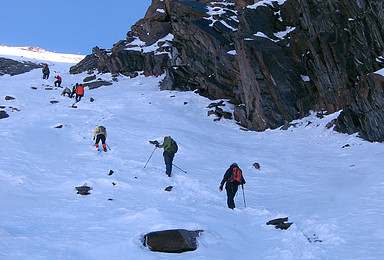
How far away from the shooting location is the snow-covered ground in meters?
7.25

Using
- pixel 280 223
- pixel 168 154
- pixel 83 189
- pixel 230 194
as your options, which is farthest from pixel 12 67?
pixel 280 223

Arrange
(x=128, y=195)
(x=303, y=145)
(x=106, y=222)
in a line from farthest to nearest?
(x=303, y=145) → (x=128, y=195) → (x=106, y=222)

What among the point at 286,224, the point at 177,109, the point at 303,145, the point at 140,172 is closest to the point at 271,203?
the point at 286,224

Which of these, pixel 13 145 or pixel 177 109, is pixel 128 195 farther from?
pixel 177 109

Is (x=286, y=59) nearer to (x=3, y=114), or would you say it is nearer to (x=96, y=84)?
(x=3, y=114)

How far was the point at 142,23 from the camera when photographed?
212ft

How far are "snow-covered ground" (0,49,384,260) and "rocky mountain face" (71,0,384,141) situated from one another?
2030 millimetres

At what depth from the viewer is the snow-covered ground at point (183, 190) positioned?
23.8ft

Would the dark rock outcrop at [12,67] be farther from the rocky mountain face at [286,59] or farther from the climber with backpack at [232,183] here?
the climber with backpack at [232,183]

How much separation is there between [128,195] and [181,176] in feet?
11.9

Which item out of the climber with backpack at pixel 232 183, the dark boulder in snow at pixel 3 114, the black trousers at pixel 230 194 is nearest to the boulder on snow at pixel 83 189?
the climber with backpack at pixel 232 183

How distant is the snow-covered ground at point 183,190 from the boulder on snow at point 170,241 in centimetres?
19

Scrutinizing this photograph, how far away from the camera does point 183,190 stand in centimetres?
1278

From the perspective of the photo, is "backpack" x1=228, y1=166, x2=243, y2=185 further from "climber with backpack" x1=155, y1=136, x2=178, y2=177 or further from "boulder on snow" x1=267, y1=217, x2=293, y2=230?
"climber with backpack" x1=155, y1=136, x2=178, y2=177
